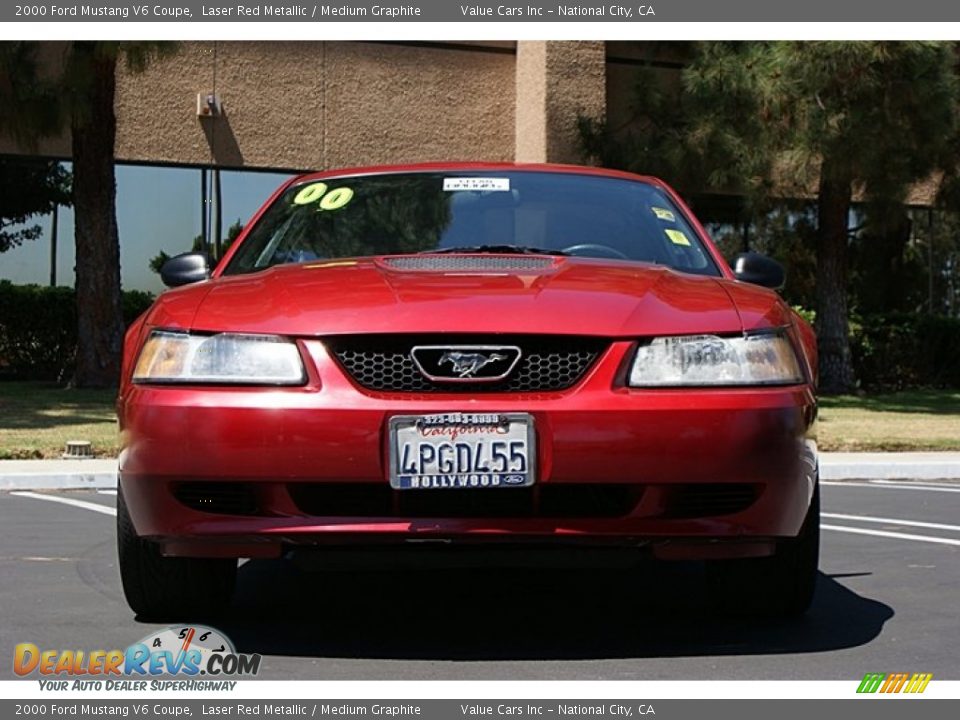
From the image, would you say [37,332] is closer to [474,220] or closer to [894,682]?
[474,220]

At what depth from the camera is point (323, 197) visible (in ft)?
19.9

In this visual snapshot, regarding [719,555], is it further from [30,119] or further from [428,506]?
[30,119]

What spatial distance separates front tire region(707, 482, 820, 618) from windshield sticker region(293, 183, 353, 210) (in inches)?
76.0

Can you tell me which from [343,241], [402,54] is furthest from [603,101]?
[343,241]

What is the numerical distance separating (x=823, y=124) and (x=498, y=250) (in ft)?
42.4

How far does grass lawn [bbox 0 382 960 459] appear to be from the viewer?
43.0 feet

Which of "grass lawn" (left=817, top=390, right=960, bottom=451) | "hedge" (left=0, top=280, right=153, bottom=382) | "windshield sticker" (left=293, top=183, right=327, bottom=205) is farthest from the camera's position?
"hedge" (left=0, top=280, right=153, bottom=382)

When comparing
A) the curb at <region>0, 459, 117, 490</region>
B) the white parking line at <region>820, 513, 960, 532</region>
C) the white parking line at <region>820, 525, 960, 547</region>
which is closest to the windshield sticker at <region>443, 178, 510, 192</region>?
the white parking line at <region>820, 525, 960, 547</region>

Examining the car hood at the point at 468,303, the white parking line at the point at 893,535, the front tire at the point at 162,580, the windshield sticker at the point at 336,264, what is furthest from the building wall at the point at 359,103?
the car hood at the point at 468,303

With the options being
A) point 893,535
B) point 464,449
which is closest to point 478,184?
point 464,449

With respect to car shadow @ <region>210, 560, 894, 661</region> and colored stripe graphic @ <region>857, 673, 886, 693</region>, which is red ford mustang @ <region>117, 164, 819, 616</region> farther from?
colored stripe graphic @ <region>857, 673, 886, 693</region>

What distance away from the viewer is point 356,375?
4.38 metres

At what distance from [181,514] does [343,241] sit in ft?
5.12

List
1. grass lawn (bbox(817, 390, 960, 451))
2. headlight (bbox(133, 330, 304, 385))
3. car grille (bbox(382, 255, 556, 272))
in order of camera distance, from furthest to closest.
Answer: grass lawn (bbox(817, 390, 960, 451)) → car grille (bbox(382, 255, 556, 272)) → headlight (bbox(133, 330, 304, 385))
